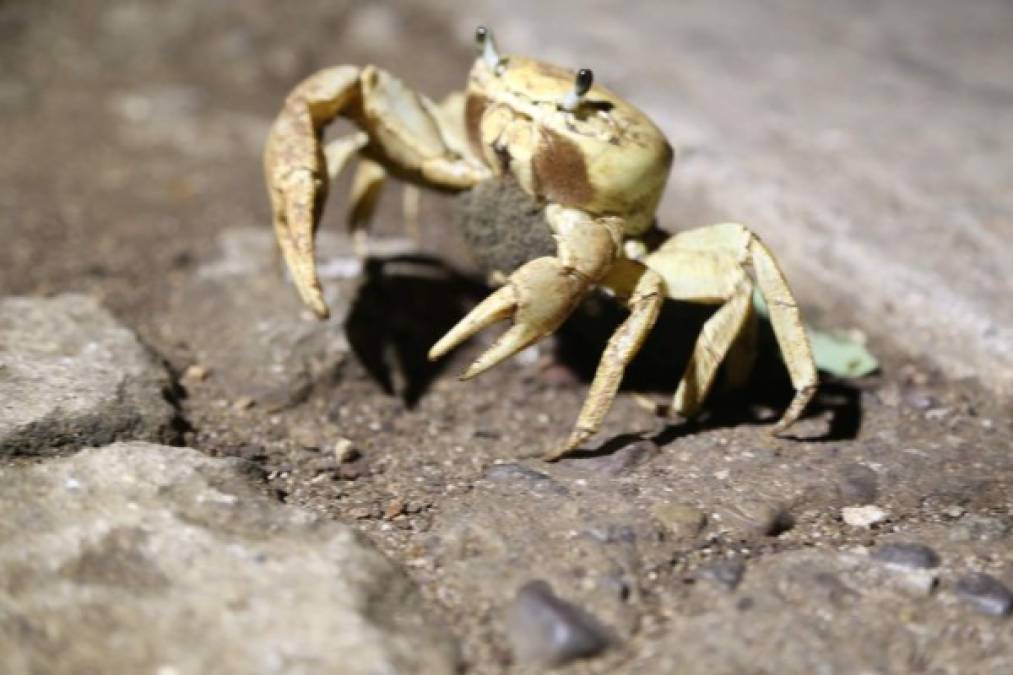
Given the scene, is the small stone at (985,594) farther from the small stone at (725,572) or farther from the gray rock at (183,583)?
the gray rock at (183,583)

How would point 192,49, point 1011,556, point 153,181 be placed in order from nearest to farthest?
point 1011,556 < point 153,181 < point 192,49

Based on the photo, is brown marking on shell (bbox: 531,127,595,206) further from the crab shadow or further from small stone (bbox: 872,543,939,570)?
small stone (bbox: 872,543,939,570)

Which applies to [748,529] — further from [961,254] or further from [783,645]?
[961,254]

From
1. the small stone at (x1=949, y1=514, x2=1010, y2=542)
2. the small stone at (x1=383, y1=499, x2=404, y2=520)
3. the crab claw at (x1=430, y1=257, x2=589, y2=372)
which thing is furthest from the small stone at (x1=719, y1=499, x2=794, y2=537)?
the small stone at (x1=383, y1=499, x2=404, y2=520)

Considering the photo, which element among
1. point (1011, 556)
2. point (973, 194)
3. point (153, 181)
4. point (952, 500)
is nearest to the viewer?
point (1011, 556)

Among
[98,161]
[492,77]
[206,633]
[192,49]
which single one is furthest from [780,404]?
[192,49]

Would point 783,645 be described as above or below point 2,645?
above

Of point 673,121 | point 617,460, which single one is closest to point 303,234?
point 617,460
